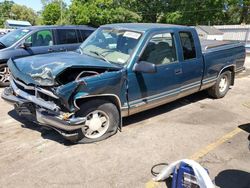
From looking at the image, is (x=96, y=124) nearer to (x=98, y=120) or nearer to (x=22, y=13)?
(x=98, y=120)

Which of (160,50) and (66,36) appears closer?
(160,50)

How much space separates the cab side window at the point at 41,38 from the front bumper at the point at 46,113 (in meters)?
4.07

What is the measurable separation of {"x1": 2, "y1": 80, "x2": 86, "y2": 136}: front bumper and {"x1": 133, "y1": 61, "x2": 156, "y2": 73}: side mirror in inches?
48.9

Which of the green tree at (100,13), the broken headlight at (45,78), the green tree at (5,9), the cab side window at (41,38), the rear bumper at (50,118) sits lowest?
the rear bumper at (50,118)

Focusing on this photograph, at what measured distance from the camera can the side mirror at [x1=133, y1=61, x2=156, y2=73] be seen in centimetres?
465

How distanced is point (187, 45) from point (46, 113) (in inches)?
129

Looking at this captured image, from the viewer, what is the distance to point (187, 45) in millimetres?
5957

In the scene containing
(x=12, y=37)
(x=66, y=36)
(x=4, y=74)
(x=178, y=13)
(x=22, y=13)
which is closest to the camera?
(x=4, y=74)

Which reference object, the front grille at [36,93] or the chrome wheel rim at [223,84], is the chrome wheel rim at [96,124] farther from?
the chrome wheel rim at [223,84]

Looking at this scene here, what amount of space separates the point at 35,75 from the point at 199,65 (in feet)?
11.5

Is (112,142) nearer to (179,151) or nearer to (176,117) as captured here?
(179,151)

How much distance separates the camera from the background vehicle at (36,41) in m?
7.94

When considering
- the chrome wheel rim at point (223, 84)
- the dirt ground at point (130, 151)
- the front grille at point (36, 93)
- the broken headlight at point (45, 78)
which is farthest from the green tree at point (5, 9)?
the broken headlight at point (45, 78)

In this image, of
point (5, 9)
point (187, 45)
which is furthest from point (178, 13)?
point (5, 9)
